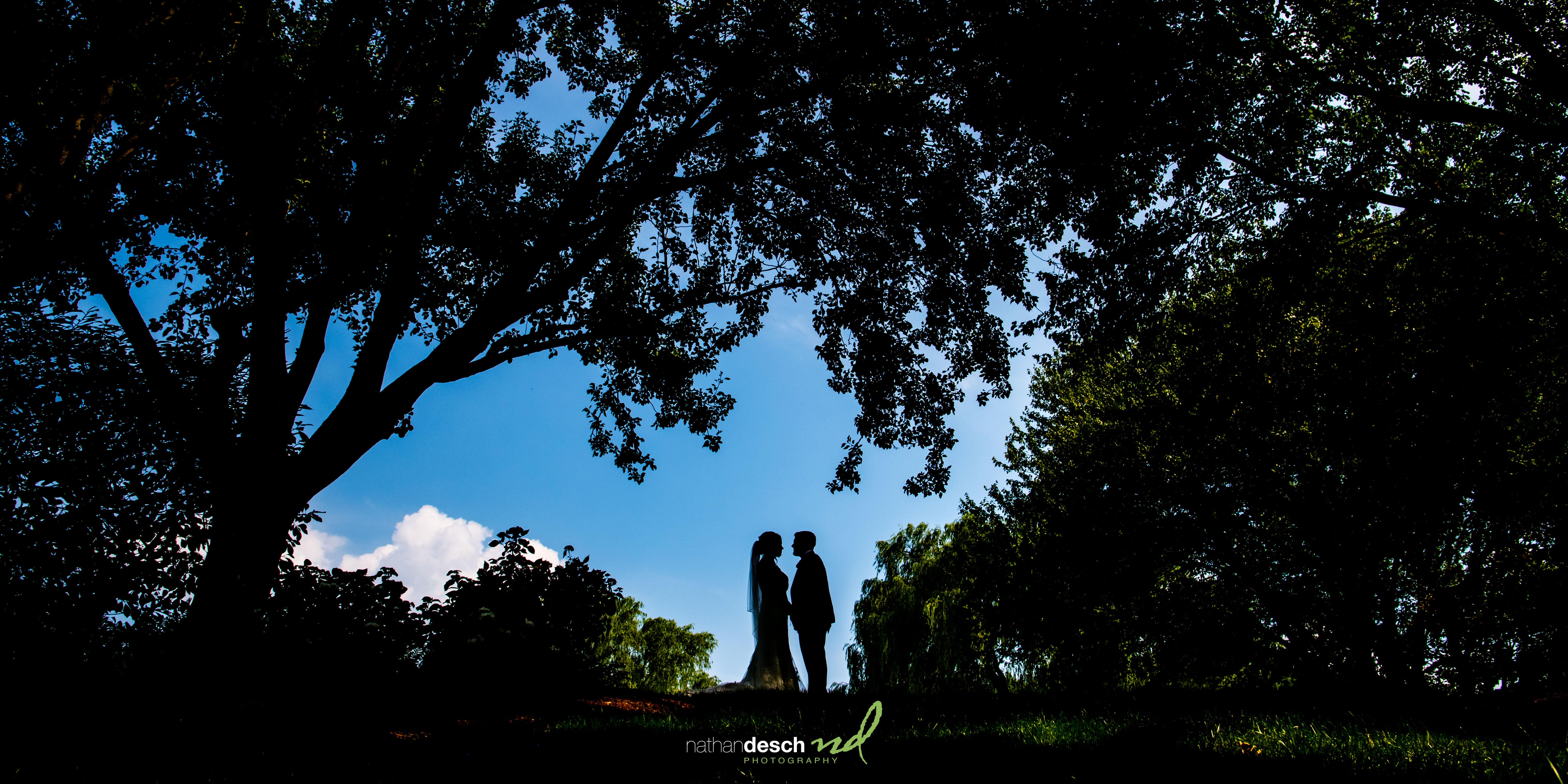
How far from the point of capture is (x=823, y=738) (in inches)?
215

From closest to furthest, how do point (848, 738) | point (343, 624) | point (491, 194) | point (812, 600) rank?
1. point (848, 738)
2. point (343, 624)
3. point (812, 600)
4. point (491, 194)

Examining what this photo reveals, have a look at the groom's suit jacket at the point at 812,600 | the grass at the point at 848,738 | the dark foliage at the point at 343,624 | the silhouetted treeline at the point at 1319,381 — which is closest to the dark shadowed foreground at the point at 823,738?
the grass at the point at 848,738

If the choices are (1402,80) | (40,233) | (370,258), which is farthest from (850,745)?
(1402,80)

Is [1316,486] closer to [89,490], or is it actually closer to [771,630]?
[771,630]

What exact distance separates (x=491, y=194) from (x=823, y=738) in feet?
35.6

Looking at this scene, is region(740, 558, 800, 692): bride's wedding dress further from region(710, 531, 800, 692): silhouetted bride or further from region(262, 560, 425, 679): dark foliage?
region(262, 560, 425, 679): dark foliage

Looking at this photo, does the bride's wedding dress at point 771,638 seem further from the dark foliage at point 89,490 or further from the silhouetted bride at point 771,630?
the dark foliage at point 89,490

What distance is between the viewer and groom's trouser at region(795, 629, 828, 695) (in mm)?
8898

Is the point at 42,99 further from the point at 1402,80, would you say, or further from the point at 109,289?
the point at 1402,80

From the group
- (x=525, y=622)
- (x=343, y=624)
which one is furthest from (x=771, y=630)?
(x=343, y=624)

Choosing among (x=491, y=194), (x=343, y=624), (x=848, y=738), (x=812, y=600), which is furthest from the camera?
(x=491, y=194)

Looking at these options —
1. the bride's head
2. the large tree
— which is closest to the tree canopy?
the large tree

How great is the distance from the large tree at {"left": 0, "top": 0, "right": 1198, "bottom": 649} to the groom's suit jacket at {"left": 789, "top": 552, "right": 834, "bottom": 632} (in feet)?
11.2

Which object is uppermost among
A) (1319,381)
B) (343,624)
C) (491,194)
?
(491,194)
